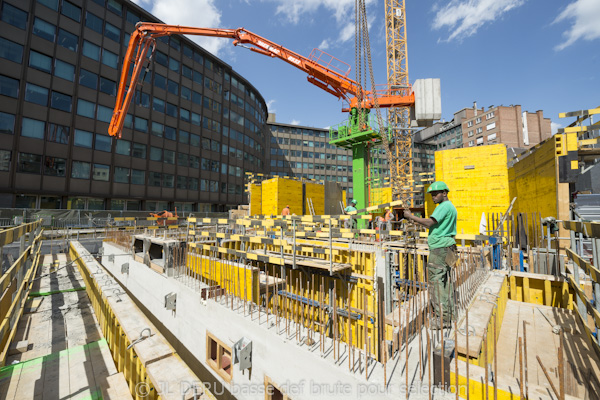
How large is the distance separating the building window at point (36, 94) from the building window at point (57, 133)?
2.24 meters

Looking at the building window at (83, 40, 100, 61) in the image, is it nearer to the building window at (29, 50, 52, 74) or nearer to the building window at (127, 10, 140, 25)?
the building window at (29, 50, 52, 74)

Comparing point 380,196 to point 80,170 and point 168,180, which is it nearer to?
point 168,180

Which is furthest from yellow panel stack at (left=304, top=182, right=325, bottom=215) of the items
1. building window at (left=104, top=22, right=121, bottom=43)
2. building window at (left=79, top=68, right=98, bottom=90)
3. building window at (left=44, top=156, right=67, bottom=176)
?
building window at (left=104, top=22, right=121, bottom=43)

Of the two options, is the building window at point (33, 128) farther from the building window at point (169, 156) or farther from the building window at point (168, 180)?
the building window at point (168, 180)

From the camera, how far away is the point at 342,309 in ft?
18.9

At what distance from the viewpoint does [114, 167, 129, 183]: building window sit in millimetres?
30237

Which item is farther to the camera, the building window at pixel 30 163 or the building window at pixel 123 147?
the building window at pixel 123 147

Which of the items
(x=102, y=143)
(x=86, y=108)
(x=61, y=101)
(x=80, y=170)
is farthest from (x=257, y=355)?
(x=86, y=108)

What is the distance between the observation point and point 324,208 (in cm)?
2127

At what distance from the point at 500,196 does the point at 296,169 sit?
187 ft

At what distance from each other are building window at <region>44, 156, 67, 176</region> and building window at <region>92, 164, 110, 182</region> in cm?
249

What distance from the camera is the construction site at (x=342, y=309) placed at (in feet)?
11.3

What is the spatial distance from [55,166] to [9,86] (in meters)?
7.73

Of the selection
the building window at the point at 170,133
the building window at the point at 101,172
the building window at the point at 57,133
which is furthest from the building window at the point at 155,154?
the building window at the point at 57,133
